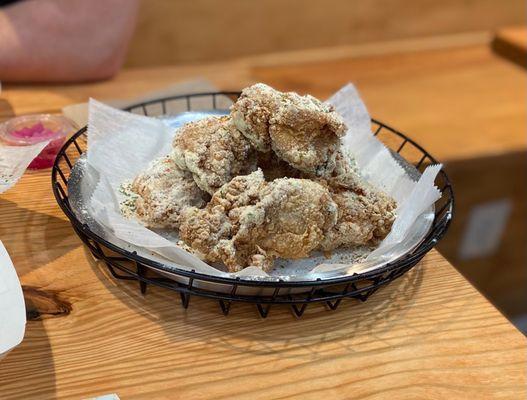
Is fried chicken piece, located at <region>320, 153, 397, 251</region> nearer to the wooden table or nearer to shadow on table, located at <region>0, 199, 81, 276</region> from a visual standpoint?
the wooden table

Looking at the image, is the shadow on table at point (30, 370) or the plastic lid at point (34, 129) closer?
the shadow on table at point (30, 370)

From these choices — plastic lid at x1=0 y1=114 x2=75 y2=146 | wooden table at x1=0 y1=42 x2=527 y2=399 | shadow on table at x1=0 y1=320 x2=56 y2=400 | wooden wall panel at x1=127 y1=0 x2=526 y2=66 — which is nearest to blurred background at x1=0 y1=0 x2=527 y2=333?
wooden wall panel at x1=127 y1=0 x2=526 y2=66

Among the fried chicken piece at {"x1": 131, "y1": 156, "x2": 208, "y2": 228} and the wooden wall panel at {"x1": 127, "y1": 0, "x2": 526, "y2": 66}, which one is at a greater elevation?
the fried chicken piece at {"x1": 131, "y1": 156, "x2": 208, "y2": 228}

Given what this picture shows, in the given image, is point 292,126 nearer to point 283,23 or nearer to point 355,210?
point 355,210

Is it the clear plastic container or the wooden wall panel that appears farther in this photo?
the wooden wall panel

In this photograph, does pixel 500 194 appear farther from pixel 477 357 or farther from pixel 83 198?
pixel 83 198

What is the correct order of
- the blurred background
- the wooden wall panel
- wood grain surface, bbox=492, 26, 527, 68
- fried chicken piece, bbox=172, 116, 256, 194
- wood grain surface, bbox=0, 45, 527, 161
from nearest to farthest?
fried chicken piece, bbox=172, 116, 256, 194, wood grain surface, bbox=0, 45, 527, 161, the blurred background, the wooden wall panel, wood grain surface, bbox=492, 26, 527, 68

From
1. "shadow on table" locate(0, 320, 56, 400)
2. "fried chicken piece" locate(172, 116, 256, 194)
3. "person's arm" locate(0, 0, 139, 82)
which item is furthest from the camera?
"person's arm" locate(0, 0, 139, 82)

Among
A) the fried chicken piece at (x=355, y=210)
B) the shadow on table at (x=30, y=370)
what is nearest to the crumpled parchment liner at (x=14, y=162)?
the shadow on table at (x=30, y=370)

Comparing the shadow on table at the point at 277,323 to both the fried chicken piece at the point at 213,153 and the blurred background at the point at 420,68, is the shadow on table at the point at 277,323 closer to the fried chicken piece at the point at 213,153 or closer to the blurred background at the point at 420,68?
the fried chicken piece at the point at 213,153
